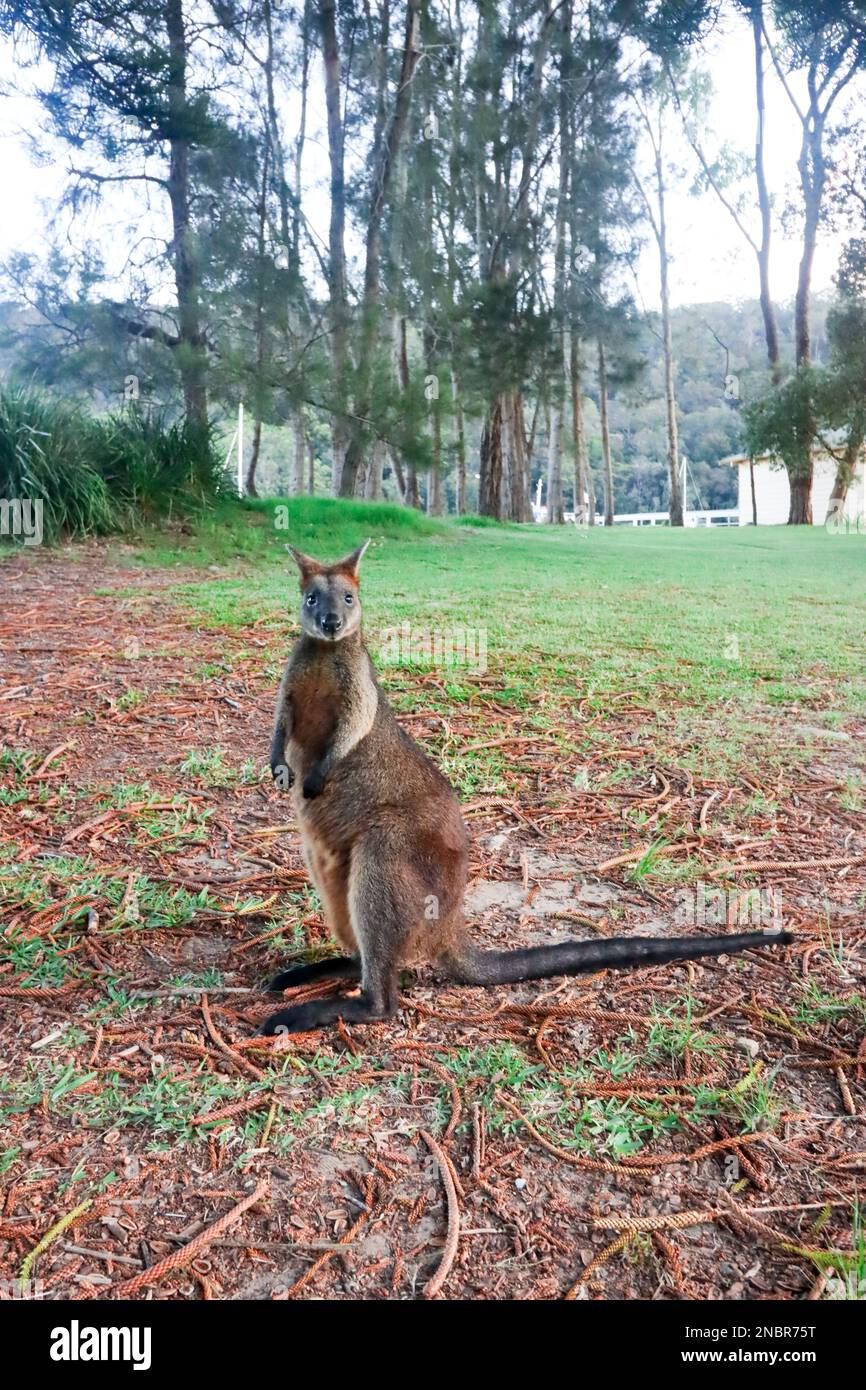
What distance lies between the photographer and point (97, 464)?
5.82 metres

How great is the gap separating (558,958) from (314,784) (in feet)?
1.87

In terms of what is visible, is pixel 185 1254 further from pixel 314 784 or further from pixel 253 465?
pixel 253 465

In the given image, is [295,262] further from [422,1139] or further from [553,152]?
[422,1139]

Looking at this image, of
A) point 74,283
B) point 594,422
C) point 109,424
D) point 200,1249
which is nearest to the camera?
point 200,1249

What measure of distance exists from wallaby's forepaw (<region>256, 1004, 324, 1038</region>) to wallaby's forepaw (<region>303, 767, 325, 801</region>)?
0.40 meters

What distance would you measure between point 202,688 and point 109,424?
3608 mm

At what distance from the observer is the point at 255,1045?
1471 millimetres

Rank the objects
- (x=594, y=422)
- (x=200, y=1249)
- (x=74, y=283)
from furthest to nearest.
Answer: (x=594, y=422) → (x=74, y=283) → (x=200, y=1249)

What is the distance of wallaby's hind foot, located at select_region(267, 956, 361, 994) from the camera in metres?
1.67

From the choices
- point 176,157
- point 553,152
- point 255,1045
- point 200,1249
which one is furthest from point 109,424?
point 553,152

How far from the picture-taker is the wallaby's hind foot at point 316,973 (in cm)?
167

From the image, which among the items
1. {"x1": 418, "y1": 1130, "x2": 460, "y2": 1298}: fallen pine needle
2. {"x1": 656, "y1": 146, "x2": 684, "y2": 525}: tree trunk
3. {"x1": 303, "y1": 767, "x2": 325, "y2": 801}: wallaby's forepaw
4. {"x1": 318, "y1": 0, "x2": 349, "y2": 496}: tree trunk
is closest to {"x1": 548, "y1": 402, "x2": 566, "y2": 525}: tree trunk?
{"x1": 656, "y1": 146, "x2": 684, "y2": 525}: tree trunk

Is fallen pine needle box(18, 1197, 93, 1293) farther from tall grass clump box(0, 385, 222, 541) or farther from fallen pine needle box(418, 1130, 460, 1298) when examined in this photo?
tall grass clump box(0, 385, 222, 541)

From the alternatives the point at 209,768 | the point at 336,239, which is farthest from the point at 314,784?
the point at 336,239
